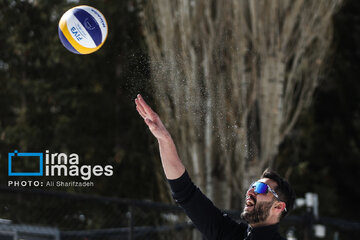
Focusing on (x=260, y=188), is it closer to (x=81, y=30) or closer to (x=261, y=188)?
(x=261, y=188)

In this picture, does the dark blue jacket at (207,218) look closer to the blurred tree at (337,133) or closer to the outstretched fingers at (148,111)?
the outstretched fingers at (148,111)

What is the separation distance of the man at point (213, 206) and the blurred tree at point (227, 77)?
4.69 meters

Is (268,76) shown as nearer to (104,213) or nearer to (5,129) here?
(104,213)

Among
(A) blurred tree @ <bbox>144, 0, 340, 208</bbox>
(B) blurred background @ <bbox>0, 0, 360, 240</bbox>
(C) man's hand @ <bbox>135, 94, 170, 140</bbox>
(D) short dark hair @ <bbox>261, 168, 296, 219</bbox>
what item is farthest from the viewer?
(A) blurred tree @ <bbox>144, 0, 340, 208</bbox>

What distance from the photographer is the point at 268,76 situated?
7.47 metres

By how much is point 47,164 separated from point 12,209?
321cm

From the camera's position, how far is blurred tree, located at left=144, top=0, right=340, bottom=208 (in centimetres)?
718

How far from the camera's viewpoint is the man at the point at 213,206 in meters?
2.21

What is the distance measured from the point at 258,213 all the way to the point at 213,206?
198 millimetres

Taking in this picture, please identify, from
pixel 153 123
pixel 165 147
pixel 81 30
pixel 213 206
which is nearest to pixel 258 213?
pixel 213 206

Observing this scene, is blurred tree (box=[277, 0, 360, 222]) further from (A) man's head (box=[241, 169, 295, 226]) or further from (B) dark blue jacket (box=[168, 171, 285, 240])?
(B) dark blue jacket (box=[168, 171, 285, 240])

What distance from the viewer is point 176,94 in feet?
23.1

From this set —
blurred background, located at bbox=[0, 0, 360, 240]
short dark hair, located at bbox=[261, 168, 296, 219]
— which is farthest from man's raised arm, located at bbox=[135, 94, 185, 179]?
blurred background, located at bbox=[0, 0, 360, 240]

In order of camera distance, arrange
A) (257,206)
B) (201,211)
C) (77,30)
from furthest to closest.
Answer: (77,30), (257,206), (201,211)
